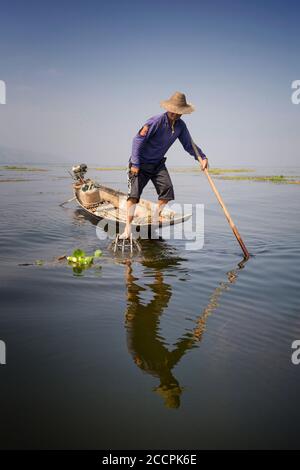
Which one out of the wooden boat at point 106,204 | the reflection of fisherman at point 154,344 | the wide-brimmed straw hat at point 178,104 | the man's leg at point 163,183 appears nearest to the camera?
the reflection of fisherman at point 154,344

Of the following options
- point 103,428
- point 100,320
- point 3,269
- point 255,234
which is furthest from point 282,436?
point 255,234

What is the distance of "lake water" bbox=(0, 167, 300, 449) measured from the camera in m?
1.96

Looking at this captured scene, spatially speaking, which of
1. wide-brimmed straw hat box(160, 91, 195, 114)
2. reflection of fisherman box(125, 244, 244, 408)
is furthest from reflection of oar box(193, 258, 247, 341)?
wide-brimmed straw hat box(160, 91, 195, 114)

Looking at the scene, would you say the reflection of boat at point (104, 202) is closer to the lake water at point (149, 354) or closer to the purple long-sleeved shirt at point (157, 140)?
the purple long-sleeved shirt at point (157, 140)

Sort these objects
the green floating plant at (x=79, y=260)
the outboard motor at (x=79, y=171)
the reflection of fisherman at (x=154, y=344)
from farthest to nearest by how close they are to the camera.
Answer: the outboard motor at (x=79, y=171)
the green floating plant at (x=79, y=260)
the reflection of fisherman at (x=154, y=344)

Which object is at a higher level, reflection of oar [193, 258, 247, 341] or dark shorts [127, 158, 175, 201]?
dark shorts [127, 158, 175, 201]

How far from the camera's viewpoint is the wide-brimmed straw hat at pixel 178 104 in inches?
225

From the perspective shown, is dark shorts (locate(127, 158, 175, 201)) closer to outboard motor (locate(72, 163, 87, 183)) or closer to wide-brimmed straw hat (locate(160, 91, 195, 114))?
wide-brimmed straw hat (locate(160, 91, 195, 114))

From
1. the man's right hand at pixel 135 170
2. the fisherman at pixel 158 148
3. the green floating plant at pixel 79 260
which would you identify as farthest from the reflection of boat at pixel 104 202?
the green floating plant at pixel 79 260

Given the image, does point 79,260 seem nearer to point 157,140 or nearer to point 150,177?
point 150,177

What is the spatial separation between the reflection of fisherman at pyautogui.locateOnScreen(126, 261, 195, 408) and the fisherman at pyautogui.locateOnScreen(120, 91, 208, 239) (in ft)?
8.50

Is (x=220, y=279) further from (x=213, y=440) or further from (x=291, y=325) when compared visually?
(x=213, y=440)

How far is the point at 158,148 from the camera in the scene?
20.5 feet

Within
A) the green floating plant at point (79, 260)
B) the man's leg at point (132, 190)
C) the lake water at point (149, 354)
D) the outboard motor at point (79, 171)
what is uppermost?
the outboard motor at point (79, 171)
